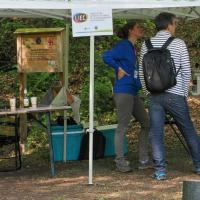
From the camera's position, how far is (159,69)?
20.5 ft

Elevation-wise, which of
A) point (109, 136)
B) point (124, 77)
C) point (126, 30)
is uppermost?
point (126, 30)

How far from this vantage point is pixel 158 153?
645cm

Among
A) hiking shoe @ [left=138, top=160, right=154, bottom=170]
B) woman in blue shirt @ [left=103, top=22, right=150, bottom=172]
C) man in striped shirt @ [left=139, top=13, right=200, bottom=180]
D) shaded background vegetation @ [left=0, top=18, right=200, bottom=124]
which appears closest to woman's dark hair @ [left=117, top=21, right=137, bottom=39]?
woman in blue shirt @ [left=103, top=22, right=150, bottom=172]

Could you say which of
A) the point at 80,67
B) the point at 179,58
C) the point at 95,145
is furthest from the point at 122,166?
the point at 80,67

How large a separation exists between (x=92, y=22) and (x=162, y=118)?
1.31m

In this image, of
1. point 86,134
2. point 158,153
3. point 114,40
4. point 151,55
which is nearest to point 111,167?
point 86,134

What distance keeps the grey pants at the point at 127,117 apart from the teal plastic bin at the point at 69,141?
95 cm

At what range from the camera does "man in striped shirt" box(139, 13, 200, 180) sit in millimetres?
6262

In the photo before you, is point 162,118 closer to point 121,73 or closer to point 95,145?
point 121,73

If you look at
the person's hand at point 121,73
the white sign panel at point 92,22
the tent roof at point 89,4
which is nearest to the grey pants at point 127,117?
the person's hand at point 121,73

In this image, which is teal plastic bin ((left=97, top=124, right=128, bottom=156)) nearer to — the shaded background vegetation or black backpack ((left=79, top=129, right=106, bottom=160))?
black backpack ((left=79, top=129, right=106, bottom=160))

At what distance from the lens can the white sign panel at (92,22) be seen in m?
6.08

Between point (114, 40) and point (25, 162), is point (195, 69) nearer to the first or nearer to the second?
point (114, 40)

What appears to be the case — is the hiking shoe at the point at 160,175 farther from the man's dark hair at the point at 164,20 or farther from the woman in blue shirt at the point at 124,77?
the man's dark hair at the point at 164,20
